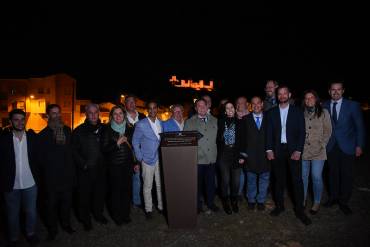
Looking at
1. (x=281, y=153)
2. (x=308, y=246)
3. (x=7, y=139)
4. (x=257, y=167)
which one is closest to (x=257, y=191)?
(x=257, y=167)

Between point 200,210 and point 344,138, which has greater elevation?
point 344,138

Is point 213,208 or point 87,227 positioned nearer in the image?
point 87,227

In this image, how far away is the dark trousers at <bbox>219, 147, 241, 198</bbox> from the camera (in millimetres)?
5507

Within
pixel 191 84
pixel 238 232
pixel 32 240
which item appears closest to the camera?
pixel 32 240

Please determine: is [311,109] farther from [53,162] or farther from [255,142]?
[53,162]

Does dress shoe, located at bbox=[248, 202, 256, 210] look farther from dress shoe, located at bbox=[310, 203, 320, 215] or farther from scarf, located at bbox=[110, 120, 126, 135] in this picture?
scarf, located at bbox=[110, 120, 126, 135]

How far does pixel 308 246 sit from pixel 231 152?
2051 mm

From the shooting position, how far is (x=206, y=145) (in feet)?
17.7

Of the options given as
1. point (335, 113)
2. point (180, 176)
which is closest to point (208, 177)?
point (180, 176)

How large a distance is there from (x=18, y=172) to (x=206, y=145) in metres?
3.16

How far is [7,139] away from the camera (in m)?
4.17

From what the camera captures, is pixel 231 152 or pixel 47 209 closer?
pixel 47 209

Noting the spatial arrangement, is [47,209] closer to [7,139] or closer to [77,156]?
[77,156]

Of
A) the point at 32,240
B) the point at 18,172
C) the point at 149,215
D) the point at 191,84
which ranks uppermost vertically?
the point at 191,84
